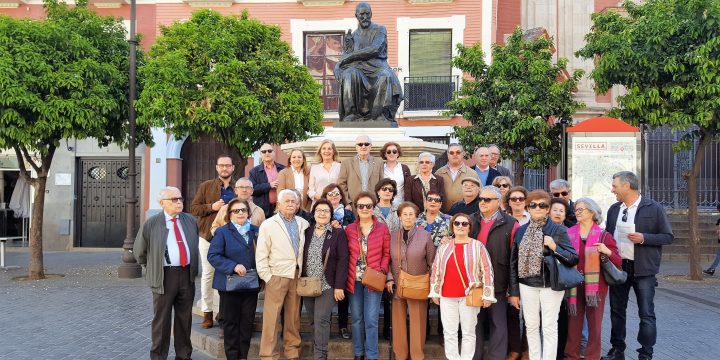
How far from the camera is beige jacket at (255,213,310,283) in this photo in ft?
18.6

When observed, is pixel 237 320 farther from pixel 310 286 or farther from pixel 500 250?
pixel 500 250

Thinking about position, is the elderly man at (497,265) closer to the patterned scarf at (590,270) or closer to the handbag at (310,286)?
the patterned scarf at (590,270)

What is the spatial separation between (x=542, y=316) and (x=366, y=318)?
1569mm

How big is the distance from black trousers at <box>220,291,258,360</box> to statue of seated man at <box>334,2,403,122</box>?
3068 mm

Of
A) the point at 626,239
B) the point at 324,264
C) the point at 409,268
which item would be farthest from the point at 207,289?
the point at 626,239

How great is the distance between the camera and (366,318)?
5.66 m

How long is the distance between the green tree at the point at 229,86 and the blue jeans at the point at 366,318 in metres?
7.85

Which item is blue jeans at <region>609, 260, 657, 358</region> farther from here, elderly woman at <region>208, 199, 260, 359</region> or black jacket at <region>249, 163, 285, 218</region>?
black jacket at <region>249, 163, 285, 218</region>

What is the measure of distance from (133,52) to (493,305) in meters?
10.2

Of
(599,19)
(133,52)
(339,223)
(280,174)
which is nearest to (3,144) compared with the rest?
(133,52)

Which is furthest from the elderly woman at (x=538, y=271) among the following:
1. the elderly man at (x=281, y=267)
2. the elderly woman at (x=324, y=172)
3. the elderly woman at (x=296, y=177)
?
the elderly woman at (x=296, y=177)

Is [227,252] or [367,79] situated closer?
[227,252]

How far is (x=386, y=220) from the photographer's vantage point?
5.81 meters

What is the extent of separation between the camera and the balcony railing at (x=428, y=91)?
1823cm
